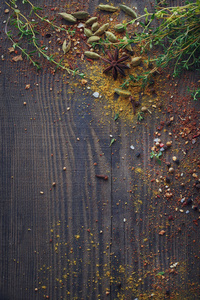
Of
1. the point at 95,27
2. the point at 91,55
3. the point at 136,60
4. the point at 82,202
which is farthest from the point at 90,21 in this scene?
the point at 82,202

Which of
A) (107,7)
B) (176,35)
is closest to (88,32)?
(107,7)

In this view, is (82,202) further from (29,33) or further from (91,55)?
(29,33)

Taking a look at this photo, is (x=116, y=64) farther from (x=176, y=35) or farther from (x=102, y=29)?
(x=176, y=35)

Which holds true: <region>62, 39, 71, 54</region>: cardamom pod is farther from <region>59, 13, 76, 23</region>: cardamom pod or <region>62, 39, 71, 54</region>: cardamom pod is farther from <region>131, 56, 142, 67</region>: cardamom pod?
<region>131, 56, 142, 67</region>: cardamom pod

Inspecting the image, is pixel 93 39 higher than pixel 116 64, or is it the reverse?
pixel 93 39

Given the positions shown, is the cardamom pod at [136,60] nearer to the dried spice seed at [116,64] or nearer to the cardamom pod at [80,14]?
A: the dried spice seed at [116,64]

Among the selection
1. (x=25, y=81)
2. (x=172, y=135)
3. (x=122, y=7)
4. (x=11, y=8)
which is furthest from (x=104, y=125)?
(x=11, y=8)

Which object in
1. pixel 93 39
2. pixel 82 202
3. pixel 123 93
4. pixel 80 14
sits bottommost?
pixel 82 202

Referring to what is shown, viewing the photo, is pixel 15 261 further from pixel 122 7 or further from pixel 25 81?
pixel 122 7

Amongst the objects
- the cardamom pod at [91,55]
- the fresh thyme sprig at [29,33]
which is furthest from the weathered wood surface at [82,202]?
the cardamom pod at [91,55]
